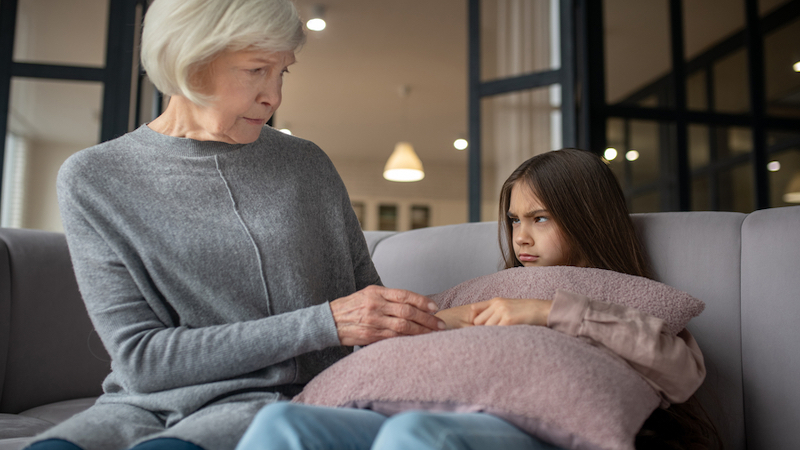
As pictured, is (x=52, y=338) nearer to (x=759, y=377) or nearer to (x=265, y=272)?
(x=265, y=272)

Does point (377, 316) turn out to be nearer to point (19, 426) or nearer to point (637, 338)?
point (637, 338)

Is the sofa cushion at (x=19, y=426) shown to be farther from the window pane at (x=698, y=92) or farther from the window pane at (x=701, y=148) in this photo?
the window pane at (x=698, y=92)

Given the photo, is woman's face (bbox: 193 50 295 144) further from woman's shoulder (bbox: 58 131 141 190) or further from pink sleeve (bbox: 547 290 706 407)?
pink sleeve (bbox: 547 290 706 407)

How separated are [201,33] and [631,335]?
2.82ft

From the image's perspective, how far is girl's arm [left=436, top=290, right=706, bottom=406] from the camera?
0.84 metres

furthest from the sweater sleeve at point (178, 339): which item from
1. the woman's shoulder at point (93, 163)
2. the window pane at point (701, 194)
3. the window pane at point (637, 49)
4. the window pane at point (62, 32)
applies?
the window pane at point (701, 194)

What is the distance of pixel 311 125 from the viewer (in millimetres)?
7438

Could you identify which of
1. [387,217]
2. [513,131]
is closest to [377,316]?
[513,131]

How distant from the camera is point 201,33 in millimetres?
958

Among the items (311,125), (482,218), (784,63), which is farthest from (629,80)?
(311,125)

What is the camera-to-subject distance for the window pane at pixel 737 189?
430cm

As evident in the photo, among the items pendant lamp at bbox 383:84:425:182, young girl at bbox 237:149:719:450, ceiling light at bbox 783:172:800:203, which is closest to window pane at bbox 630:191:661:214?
ceiling light at bbox 783:172:800:203

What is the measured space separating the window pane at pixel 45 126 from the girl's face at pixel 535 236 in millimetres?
2680

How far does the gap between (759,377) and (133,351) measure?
1.13m
